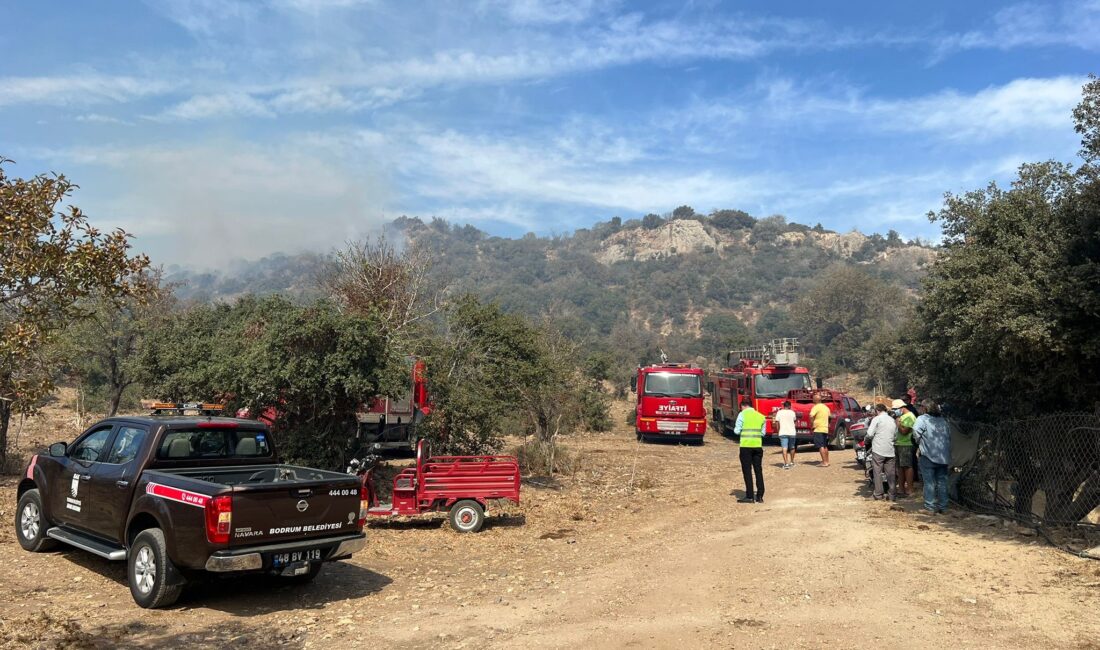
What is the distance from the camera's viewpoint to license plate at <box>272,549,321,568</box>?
7191mm

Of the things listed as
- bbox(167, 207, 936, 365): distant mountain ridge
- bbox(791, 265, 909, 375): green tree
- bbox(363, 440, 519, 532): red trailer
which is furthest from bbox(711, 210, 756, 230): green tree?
bbox(363, 440, 519, 532): red trailer

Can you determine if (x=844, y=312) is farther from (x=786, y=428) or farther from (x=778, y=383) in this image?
(x=786, y=428)

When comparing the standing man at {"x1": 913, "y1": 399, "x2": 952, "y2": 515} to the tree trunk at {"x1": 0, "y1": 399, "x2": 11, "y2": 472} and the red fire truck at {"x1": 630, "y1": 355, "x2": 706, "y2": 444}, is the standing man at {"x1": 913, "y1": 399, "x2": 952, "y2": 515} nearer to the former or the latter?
the red fire truck at {"x1": 630, "y1": 355, "x2": 706, "y2": 444}

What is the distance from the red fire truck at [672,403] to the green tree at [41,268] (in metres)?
19.4

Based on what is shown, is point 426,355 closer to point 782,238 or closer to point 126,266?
point 126,266

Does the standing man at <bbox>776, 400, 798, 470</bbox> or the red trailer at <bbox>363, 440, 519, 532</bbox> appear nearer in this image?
the red trailer at <bbox>363, 440, 519, 532</bbox>

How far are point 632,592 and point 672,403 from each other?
66.1 ft

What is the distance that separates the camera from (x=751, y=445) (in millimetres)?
13906

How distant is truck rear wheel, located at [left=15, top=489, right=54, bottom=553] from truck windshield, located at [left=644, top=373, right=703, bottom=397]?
21.3 meters

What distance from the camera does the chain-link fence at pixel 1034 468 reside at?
9.81 metres

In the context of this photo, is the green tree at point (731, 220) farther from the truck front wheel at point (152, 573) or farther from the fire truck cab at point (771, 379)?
the truck front wheel at point (152, 573)

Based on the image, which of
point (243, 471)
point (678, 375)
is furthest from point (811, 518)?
point (678, 375)

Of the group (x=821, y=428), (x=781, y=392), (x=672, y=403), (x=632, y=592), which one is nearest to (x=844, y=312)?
(x=781, y=392)

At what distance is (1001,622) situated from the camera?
696 centimetres
